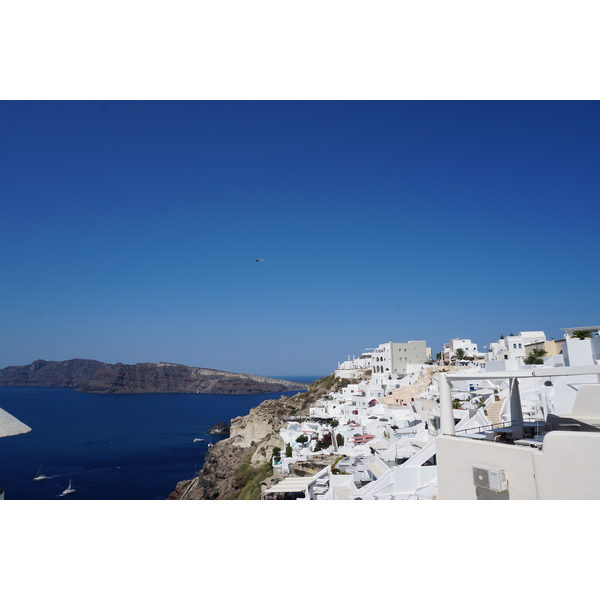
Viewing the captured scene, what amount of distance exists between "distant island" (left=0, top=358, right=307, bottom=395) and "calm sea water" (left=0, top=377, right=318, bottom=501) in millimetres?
38104

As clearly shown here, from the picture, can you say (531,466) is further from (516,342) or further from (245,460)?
(516,342)

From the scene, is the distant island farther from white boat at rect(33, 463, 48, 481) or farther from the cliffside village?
the cliffside village

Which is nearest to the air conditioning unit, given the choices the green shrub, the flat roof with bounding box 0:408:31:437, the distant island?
the flat roof with bounding box 0:408:31:437

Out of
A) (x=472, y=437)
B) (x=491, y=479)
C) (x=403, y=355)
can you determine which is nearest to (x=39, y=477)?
(x=403, y=355)

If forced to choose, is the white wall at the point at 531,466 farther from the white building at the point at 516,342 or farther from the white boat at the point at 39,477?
the white boat at the point at 39,477

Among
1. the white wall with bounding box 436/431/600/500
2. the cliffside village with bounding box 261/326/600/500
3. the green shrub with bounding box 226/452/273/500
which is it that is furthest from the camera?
the green shrub with bounding box 226/452/273/500

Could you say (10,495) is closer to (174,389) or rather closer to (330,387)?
(330,387)

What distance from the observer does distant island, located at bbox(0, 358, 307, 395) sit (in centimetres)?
9612

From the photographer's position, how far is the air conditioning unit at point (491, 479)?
2.84m

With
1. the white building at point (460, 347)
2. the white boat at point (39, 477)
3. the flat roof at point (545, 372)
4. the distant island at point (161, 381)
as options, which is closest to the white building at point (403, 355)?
the white building at point (460, 347)
